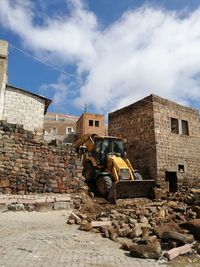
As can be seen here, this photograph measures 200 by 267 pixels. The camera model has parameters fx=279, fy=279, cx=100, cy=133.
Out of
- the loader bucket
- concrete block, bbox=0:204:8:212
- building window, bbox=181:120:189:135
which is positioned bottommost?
concrete block, bbox=0:204:8:212

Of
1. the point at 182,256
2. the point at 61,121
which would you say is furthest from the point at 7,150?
the point at 61,121

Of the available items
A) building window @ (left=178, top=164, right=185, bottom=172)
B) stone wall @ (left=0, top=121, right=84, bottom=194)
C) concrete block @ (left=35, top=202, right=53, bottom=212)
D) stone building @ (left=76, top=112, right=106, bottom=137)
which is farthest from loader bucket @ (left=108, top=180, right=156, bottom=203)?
stone building @ (left=76, top=112, right=106, bottom=137)

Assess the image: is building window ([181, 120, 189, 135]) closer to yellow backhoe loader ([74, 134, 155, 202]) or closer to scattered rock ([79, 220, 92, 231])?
yellow backhoe loader ([74, 134, 155, 202])

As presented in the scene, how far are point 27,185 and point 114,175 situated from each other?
141 inches

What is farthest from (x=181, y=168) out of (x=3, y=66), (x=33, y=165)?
(x=3, y=66)

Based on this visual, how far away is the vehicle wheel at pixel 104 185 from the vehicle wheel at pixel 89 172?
30.9 inches

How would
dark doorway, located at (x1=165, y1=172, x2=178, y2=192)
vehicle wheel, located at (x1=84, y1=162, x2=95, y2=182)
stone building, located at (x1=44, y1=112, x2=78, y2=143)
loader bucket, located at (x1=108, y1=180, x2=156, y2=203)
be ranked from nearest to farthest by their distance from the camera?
1. loader bucket, located at (x1=108, y1=180, x2=156, y2=203)
2. vehicle wheel, located at (x1=84, y1=162, x2=95, y2=182)
3. dark doorway, located at (x1=165, y1=172, x2=178, y2=192)
4. stone building, located at (x1=44, y1=112, x2=78, y2=143)

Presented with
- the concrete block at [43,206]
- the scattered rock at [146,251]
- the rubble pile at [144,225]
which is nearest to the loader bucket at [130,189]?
the rubble pile at [144,225]

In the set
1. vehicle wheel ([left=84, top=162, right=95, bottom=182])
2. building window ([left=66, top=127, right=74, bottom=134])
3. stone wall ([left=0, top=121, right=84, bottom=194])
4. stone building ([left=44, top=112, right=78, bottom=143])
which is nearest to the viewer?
stone wall ([left=0, top=121, right=84, bottom=194])

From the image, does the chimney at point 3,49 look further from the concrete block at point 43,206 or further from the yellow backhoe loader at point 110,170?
the concrete block at point 43,206

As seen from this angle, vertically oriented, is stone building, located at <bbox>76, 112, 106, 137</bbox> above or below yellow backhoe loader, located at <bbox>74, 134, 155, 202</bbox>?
above

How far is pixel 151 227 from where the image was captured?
24.9 ft

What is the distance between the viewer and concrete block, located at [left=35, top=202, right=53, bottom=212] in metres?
9.03

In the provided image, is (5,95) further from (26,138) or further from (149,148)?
(149,148)
